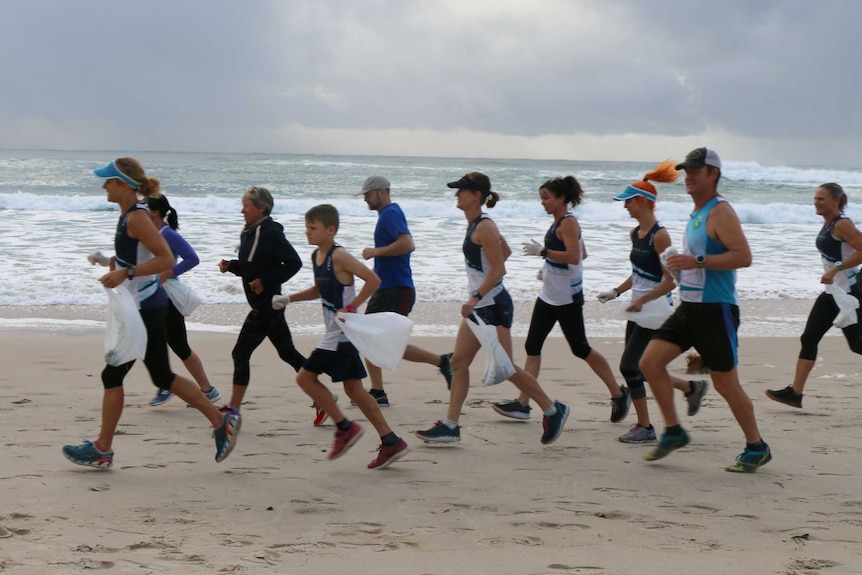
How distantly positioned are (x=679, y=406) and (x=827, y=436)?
3.75 feet

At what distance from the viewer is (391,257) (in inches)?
252

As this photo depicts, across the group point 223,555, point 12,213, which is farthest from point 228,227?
point 223,555

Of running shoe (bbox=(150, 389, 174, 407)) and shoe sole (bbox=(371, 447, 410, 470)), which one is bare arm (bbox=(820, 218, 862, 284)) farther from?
running shoe (bbox=(150, 389, 174, 407))

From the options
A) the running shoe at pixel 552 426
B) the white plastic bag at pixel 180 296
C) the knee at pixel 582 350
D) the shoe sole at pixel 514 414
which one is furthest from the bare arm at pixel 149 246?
the knee at pixel 582 350

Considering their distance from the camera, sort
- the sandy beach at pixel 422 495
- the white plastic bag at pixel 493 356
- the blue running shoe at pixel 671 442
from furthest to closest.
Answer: the white plastic bag at pixel 493 356 < the blue running shoe at pixel 671 442 < the sandy beach at pixel 422 495

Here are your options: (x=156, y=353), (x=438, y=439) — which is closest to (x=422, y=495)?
(x=438, y=439)

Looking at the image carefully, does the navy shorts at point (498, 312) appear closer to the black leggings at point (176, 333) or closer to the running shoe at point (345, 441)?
the running shoe at point (345, 441)

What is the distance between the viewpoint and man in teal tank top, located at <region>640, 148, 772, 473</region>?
4.60 metres

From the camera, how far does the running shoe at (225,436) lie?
4879mm

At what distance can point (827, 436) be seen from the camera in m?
5.89

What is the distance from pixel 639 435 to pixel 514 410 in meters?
0.92

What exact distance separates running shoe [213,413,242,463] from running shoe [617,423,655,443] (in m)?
2.43

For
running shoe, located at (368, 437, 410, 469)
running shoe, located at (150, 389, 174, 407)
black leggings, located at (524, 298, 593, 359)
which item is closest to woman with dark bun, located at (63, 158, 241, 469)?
running shoe, located at (368, 437, 410, 469)

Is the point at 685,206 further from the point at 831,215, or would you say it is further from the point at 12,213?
the point at 831,215
